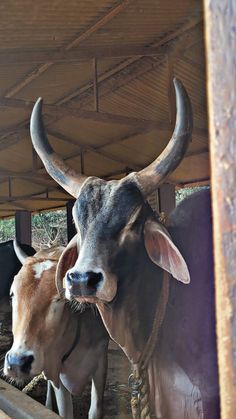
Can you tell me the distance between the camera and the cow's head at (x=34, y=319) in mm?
2857

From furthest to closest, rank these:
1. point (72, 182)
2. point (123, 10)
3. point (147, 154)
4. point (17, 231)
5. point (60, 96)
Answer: point (17, 231) → point (147, 154) → point (60, 96) → point (123, 10) → point (72, 182)

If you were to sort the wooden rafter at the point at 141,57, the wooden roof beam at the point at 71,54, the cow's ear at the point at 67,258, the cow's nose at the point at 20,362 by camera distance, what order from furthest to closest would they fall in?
the wooden rafter at the point at 141,57
the wooden roof beam at the point at 71,54
the cow's nose at the point at 20,362
the cow's ear at the point at 67,258

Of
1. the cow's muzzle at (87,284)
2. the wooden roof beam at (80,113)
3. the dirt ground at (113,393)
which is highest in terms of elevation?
the wooden roof beam at (80,113)

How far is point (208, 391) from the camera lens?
8.32 ft

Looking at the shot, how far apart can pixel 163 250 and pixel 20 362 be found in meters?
1.17

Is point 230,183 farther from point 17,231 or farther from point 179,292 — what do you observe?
point 17,231

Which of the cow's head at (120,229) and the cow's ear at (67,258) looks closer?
the cow's head at (120,229)

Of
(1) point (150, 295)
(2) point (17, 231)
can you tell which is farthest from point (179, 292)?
(2) point (17, 231)

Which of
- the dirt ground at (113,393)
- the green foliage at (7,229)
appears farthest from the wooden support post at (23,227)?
the green foliage at (7,229)

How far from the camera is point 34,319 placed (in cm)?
303

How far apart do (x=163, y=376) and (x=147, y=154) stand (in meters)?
5.55

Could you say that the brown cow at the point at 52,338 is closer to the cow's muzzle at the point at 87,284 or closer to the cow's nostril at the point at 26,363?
the cow's nostril at the point at 26,363

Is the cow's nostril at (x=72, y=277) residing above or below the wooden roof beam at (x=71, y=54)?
below

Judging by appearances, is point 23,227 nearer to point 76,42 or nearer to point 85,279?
point 76,42
